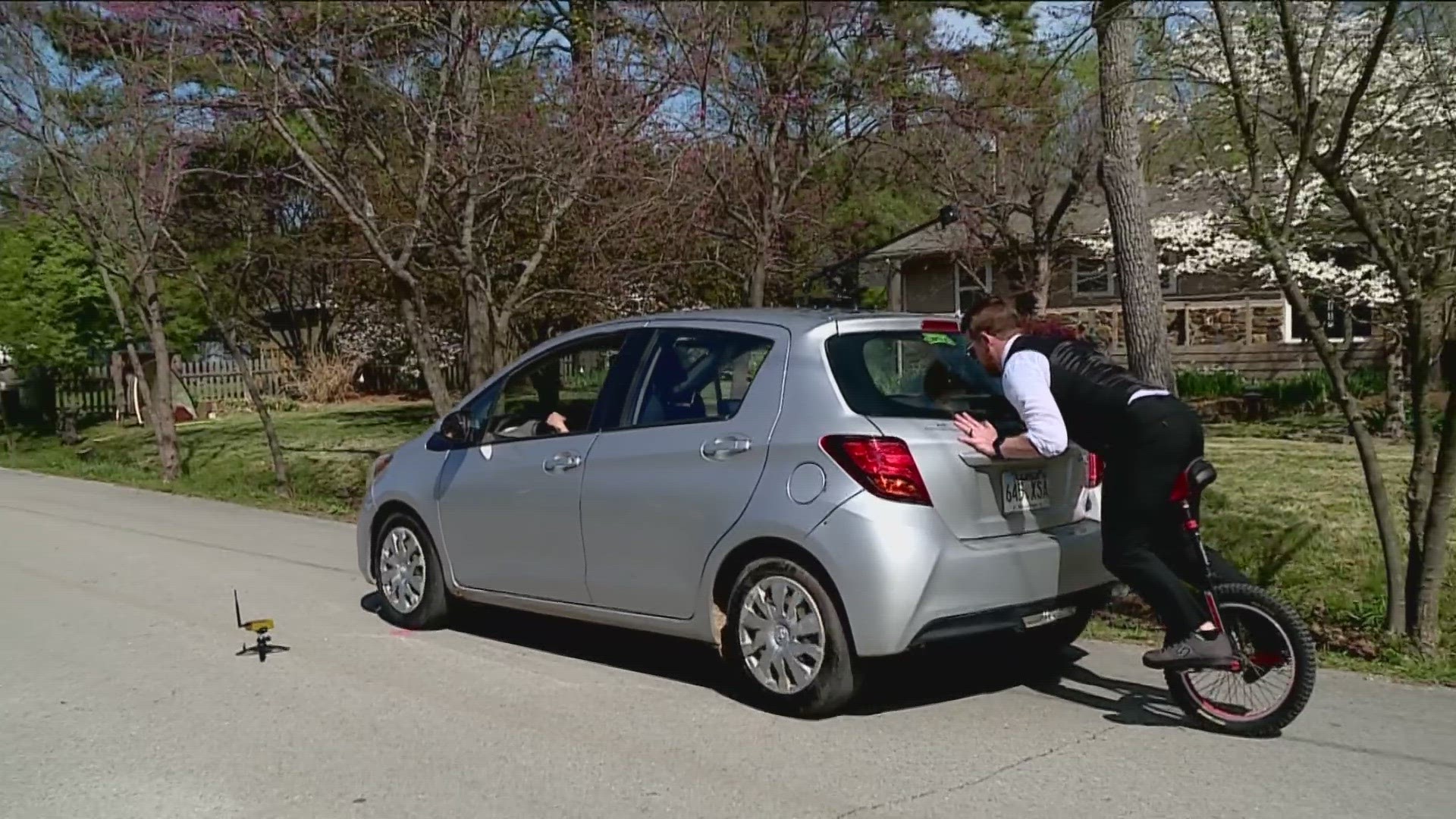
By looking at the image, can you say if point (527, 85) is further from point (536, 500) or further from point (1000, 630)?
point (1000, 630)

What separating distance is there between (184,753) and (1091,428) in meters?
3.99

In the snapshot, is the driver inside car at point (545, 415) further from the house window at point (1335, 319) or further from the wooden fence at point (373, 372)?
the house window at point (1335, 319)

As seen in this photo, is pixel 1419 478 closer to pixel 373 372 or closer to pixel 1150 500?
pixel 1150 500

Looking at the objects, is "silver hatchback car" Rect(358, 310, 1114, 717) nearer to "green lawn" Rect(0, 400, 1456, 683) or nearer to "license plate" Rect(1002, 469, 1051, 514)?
"license plate" Rect(1002, 469, 1051, 514)

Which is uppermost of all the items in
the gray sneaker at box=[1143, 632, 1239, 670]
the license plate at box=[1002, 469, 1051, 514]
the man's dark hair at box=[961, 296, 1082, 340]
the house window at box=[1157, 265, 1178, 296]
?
the house window at box=[1157, 265, 1178, 296]

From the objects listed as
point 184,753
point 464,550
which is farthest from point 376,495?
point 184,753

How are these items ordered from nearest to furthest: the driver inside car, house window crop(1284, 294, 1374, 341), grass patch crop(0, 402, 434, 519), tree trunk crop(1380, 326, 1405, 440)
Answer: the driver inside car
tree trunk crop(1380, 326, 1405, 440)
grass patch crop(0, 402, 434, 519)
house window crop(1284, 294, 1374, 341)

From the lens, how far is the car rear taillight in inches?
226

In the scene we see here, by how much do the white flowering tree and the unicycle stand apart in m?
Answer: 1.64

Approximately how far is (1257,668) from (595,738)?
107 inches

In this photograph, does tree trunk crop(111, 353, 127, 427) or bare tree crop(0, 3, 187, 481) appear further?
tree trunk crop(111, 353, 127, 427)

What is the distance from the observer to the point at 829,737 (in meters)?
5.83

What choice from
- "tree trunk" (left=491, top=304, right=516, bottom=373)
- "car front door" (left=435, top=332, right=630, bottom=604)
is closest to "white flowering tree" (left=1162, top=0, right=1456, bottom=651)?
"car front door" (left=435, top=332, right=630, bottom=604)

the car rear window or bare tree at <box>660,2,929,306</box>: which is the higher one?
bare tree at <box>660,2,929,306</box>
